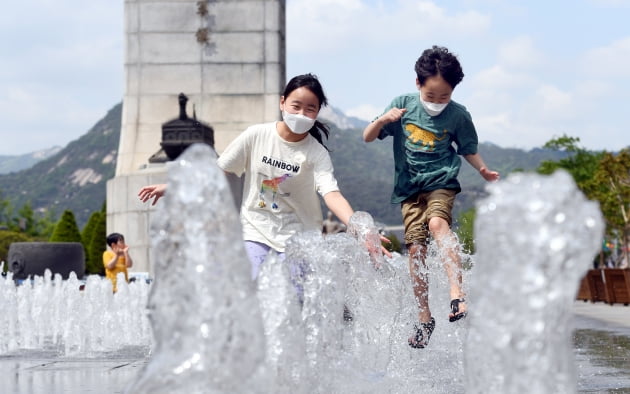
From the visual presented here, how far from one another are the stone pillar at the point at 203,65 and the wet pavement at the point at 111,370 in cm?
1184

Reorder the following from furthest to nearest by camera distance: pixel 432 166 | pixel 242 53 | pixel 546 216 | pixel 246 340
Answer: pixel 242 53 < pixel 432 166 < pixel 246 340 < pixel 546 216

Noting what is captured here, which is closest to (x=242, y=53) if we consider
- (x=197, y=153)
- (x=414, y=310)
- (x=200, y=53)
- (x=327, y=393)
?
(x=200, y=53)

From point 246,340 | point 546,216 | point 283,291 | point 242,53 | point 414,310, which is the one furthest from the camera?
point 242,53

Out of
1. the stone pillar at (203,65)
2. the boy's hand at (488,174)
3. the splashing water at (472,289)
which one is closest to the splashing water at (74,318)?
the boy's hand at (488,174)

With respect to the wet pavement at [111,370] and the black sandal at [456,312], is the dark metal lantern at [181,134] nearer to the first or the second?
the wet pavement at [111,370]

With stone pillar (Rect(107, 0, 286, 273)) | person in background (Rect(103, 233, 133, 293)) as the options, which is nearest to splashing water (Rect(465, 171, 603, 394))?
person in background (Rect(103, 233, 133, 293))

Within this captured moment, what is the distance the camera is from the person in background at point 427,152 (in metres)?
6.09

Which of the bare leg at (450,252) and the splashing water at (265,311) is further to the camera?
the bare leg at (450,252)

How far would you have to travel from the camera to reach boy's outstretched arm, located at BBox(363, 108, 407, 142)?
6066 millimetres

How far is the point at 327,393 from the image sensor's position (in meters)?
5.03

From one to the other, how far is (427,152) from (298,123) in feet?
3.41

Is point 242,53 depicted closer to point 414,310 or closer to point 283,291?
point 414,310

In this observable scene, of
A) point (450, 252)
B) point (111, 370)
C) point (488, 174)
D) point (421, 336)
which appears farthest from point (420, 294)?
point (111, 370)

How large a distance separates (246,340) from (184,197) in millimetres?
458
